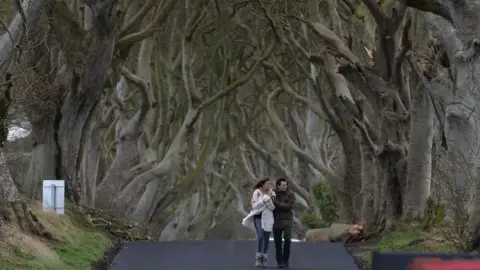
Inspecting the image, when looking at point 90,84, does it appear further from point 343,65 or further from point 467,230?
point 467,230

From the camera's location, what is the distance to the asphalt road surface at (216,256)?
2045cm

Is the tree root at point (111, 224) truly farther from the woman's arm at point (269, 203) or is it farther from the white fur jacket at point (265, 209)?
the woman's arm at point (269, 203)

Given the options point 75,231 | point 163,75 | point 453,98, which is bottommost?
point 75,231

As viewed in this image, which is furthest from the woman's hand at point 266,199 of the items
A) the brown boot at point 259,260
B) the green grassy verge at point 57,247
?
the green grassy verge at point 57,247

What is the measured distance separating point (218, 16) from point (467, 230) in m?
21.1

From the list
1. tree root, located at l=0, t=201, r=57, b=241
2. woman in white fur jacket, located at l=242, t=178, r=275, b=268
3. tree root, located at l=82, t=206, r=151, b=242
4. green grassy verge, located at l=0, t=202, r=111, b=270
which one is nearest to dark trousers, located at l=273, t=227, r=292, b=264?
woman in white fur jacket, located at l=242, t=178, r=275, b=268

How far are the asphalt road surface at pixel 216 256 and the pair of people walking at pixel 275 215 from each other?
494mm

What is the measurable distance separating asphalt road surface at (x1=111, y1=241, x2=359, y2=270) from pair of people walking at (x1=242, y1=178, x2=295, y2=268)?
1.62ft

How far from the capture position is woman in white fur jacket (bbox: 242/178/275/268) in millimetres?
19812

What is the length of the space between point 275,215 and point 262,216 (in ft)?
0.84

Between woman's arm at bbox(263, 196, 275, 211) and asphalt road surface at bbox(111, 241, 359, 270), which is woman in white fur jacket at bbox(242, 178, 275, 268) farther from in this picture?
asphalt road surface at bbox(111, 241, 359, 270)

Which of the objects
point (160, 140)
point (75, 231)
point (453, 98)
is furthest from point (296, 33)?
point (453, 98)

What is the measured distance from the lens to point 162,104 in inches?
1496

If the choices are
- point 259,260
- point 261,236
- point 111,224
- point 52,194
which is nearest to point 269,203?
point 261,236
